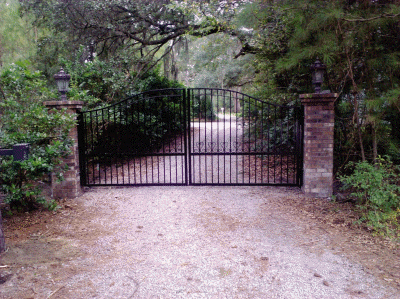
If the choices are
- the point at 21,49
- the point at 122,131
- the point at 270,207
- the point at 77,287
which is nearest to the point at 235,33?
the point at 122,131

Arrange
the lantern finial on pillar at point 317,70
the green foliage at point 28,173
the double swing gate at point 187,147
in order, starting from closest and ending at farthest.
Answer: the green foliage at point 28,173 < the lantern finial on pillar at point 317,70 < the double swing gate at point 187,147

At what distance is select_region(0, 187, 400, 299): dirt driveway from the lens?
9.98 feet

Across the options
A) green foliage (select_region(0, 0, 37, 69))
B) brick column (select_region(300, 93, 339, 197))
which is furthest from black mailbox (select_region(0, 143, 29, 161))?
green foliage (select_region(0, 0, 37, 69))

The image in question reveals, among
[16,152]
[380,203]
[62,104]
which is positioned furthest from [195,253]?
[62,104]

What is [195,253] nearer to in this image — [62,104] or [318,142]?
[318,142]

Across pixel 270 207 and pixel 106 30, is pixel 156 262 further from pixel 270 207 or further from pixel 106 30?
pixel 106 30

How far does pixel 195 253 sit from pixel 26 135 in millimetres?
3181

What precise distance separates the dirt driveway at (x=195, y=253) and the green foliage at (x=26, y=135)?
1.61 ft

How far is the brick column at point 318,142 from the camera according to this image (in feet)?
18.9

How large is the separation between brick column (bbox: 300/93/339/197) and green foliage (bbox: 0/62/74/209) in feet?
13.6

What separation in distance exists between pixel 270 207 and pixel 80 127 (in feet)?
12.9

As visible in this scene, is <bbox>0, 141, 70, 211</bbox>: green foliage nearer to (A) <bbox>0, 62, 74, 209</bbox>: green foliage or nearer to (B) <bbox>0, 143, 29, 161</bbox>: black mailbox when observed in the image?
(A) <bbox>0, 62, 74, 209</bbox>: green foliage

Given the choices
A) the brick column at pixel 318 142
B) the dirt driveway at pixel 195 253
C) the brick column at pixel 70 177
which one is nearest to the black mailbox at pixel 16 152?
the dirt driveway at pixel 195 253

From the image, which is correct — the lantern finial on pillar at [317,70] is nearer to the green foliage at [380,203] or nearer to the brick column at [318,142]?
the brick column at [318,142]
